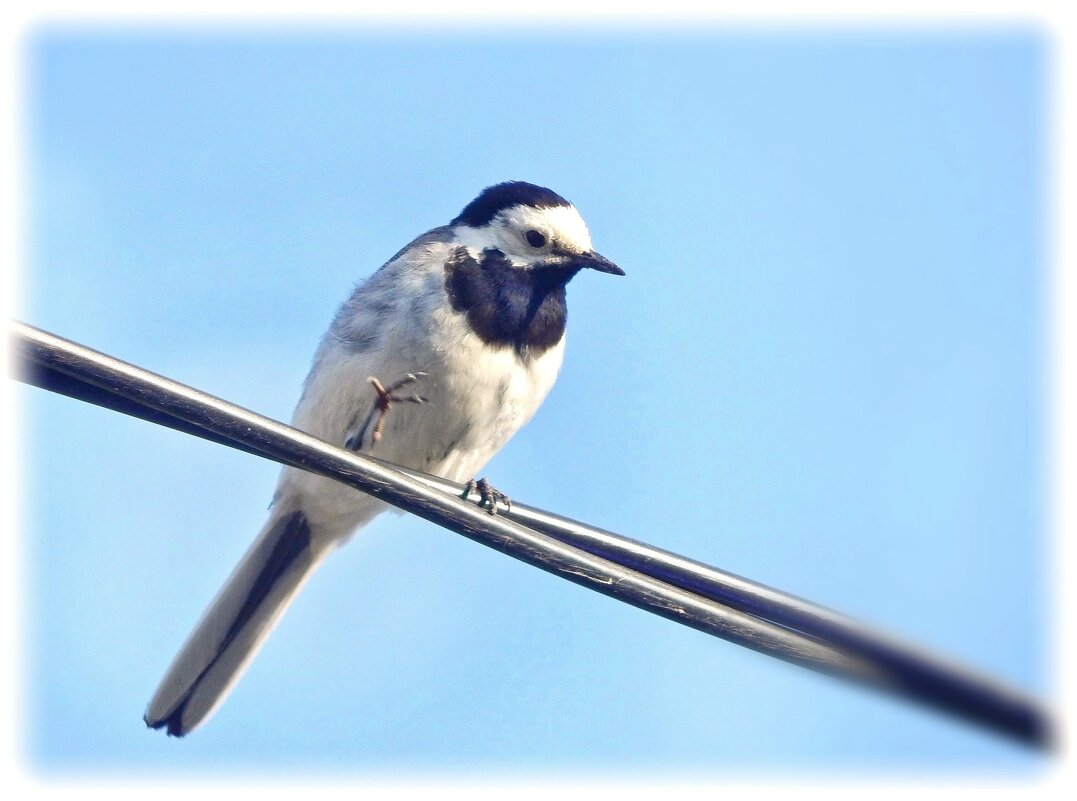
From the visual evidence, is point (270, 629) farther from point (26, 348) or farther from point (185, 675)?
point (26, 348)

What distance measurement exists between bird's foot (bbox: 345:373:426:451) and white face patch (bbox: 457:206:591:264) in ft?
3.52

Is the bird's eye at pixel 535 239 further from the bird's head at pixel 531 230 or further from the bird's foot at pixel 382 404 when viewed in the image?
the bird's foot at pixel 382 404

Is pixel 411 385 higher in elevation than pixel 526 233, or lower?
lower

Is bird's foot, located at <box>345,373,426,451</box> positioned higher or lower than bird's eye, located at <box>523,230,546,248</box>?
lower

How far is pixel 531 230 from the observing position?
696 centimetres

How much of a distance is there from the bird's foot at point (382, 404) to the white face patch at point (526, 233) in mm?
1072

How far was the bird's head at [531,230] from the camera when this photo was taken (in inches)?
269

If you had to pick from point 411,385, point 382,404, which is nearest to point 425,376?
point 411,385

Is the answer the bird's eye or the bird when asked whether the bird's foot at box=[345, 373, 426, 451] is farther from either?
the bird's eye

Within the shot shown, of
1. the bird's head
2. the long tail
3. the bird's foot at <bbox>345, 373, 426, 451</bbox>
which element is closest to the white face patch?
the bird's head

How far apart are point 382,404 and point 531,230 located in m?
2.01

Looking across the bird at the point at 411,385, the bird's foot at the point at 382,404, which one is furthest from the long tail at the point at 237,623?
the bird's foot at the point at 382,404

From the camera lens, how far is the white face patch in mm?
6812

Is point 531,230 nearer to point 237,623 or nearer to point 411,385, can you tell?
point 411,385
